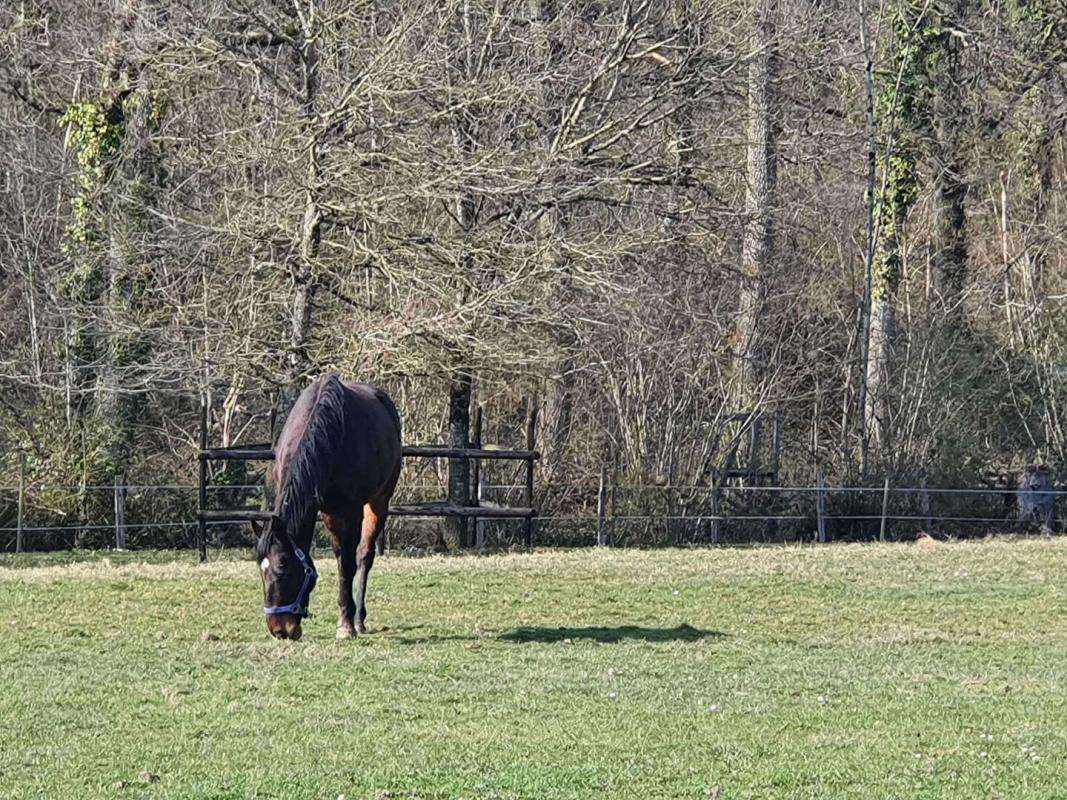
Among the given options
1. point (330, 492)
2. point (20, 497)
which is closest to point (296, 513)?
point (330, 492)

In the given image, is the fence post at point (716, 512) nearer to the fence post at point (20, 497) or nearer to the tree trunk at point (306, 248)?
the tree trunk at point (306, 248)

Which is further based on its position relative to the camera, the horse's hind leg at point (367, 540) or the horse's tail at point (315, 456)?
the horse's hind leg at point (367, 540)

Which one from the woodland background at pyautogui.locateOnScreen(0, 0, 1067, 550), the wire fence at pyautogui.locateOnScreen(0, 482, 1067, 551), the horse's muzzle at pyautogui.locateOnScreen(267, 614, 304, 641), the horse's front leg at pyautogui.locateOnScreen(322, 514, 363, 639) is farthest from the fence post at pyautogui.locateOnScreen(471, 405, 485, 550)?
the horse's muzzle at pyautogui.locateOnScreen(267, 614, 304, 641)

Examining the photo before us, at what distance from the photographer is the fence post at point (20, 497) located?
952 inches

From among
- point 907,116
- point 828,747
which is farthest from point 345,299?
point 828,747

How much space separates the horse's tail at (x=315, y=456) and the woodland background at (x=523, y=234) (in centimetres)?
1004

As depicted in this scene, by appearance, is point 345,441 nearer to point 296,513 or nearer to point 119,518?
point 296,513

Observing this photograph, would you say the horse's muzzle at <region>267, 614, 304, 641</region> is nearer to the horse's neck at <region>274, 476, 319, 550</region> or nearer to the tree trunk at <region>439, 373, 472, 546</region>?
the horse's neck at <region>274, 476, 319, 550</region>

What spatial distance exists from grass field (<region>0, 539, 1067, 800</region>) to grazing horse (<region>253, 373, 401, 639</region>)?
1.42 feet

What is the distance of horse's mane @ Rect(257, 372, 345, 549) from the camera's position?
37.9ft

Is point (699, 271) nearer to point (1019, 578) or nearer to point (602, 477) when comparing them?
point (602, 477)

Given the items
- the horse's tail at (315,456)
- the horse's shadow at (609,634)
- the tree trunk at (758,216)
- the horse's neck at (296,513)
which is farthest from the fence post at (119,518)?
the horse's neck at (296,513)

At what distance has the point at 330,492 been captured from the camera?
1248cm

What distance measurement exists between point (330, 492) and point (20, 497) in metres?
13.5
